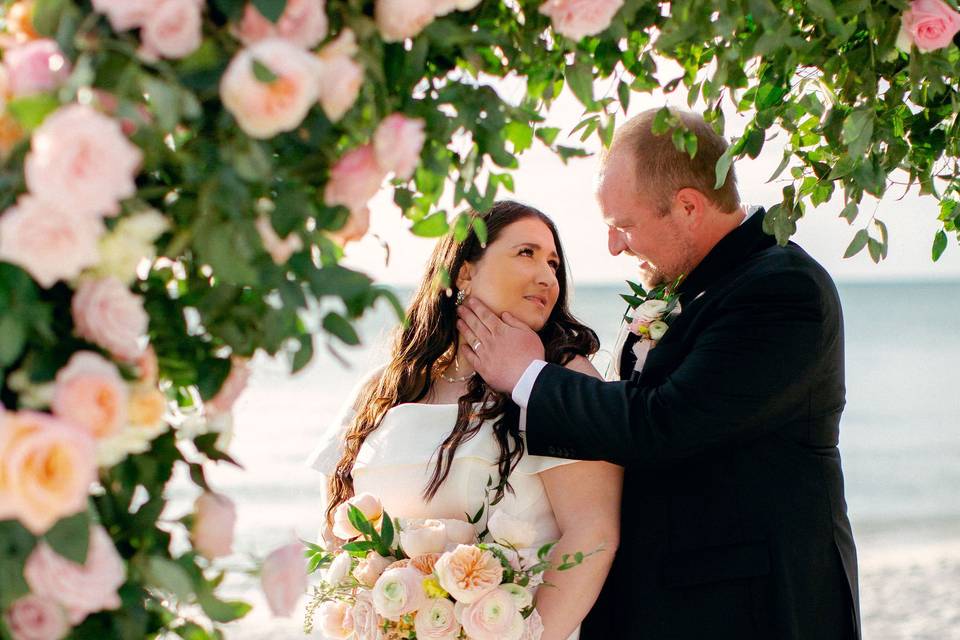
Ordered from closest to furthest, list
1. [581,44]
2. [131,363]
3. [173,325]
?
[131,363], [173,325], [581,44]

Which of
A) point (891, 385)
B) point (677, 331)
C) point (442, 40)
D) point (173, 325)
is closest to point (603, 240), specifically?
point (677, 331)

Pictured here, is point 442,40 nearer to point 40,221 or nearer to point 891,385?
point 40,221

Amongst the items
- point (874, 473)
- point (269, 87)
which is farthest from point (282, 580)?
point (874, 473)

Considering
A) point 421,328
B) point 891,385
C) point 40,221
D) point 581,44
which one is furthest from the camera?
point 891,385

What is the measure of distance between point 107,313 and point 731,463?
1890 mm

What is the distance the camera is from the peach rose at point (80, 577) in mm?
1103

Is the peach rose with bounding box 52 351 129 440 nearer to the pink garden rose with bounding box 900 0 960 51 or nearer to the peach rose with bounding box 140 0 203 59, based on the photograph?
the peach rose with bounding box 140 0 203 59

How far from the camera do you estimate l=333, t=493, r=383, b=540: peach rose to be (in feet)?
8.62

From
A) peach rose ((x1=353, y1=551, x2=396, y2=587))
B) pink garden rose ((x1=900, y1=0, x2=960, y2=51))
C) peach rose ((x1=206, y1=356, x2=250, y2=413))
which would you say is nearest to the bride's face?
peach rose ((x1=353, y1=551, x2=396, y2=587))

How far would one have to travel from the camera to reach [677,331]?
279 centimetres

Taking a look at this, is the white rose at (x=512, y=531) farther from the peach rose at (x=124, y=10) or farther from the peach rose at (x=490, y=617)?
the peach rose at (x=124, y=10)

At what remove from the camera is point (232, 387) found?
1.39 metres

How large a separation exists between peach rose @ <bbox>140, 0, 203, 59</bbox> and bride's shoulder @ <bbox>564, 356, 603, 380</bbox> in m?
1.95

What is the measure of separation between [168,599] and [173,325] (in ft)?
1.21
